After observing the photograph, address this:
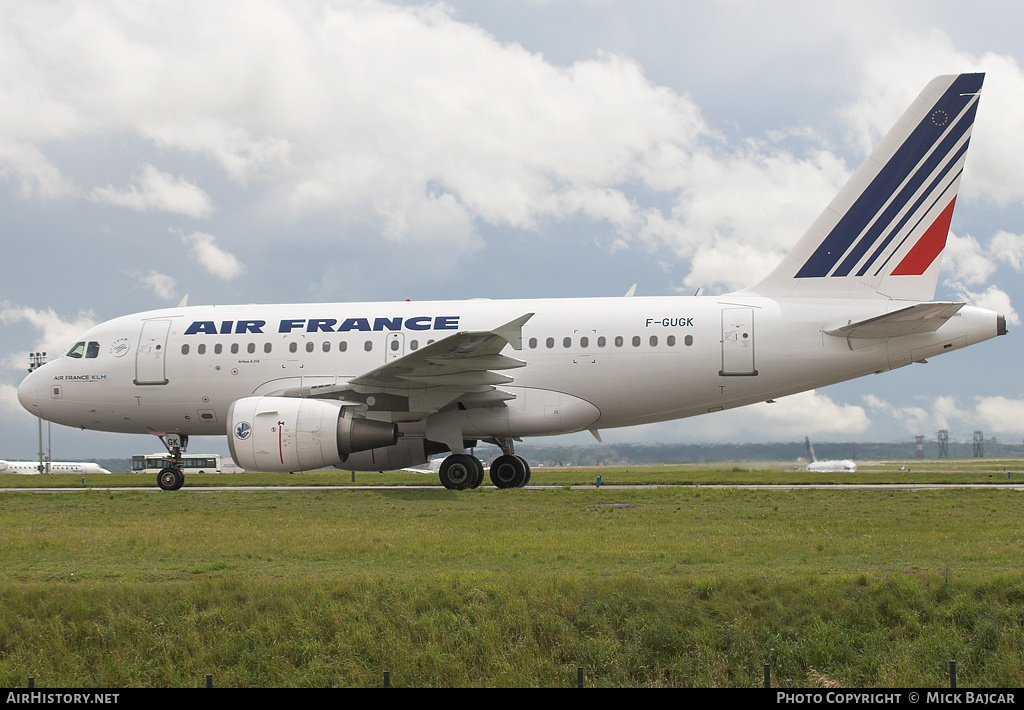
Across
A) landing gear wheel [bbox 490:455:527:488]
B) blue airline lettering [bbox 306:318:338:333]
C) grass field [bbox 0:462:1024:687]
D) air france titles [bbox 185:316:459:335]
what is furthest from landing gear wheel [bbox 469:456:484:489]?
grass field [bbox 0:462:1024:687]

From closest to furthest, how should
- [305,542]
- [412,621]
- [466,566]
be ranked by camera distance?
[412,621] < [466,566] < [305,542]

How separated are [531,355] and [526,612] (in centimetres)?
1240

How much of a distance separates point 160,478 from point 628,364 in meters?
12.6

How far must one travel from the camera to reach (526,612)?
Answer: 8.47 m

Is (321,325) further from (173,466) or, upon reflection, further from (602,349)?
(602,349)

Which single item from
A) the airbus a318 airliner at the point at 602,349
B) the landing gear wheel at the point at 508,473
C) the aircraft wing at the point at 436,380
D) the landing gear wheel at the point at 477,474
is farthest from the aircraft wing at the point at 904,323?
the landing gear wheel at the point at 477,474

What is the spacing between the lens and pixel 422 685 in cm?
791

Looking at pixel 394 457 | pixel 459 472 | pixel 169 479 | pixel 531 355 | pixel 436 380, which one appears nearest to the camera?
pixel 436 380

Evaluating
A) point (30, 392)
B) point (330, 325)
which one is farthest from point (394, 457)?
point (30, 392)

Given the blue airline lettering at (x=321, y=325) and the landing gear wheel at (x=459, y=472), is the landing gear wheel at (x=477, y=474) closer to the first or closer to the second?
the landing gear wheel at (x=459, y=472)

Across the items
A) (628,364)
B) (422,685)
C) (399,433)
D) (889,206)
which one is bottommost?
(422,685)
